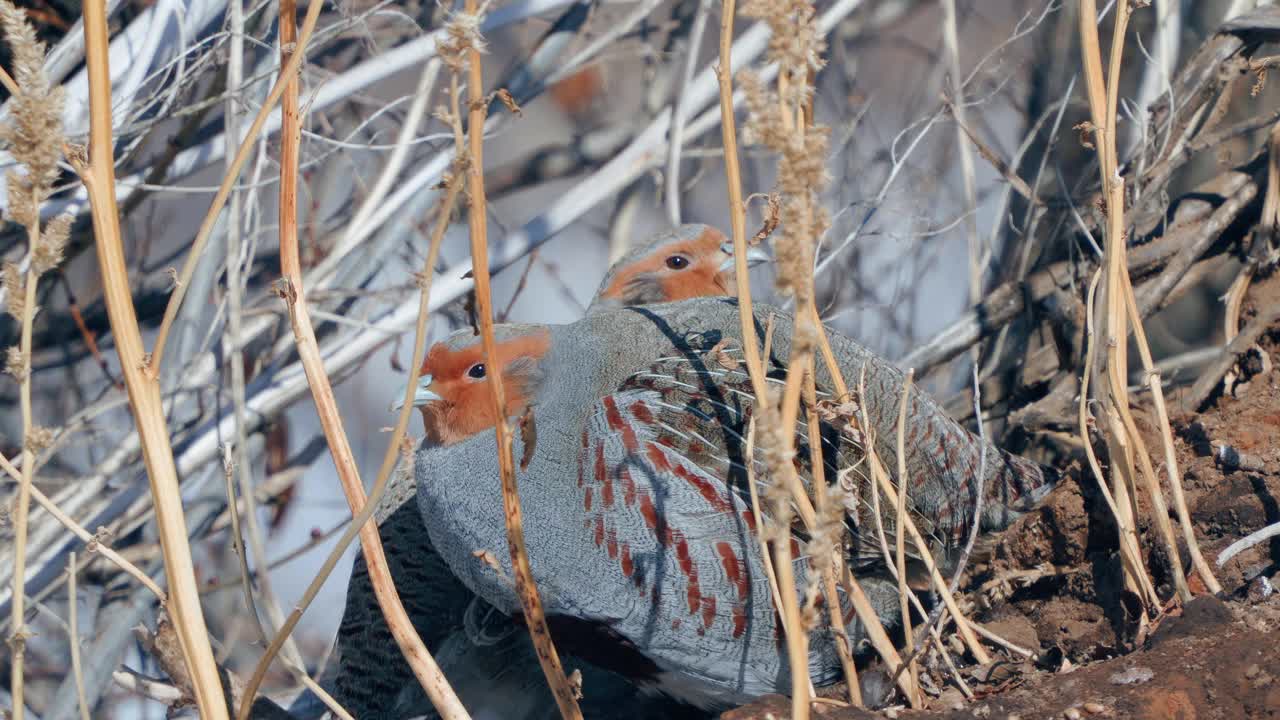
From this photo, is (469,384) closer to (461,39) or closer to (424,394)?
(424,394)

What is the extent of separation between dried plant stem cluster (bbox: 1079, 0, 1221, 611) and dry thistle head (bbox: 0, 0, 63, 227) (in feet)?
4.70

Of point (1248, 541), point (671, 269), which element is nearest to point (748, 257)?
point (671, 269)

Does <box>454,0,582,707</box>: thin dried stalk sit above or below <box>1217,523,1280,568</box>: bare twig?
above

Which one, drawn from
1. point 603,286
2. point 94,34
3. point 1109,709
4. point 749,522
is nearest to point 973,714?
point 1109,709

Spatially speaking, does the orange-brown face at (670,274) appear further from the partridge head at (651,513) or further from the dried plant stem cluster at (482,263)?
the dried plant stem cluster at (482,263)

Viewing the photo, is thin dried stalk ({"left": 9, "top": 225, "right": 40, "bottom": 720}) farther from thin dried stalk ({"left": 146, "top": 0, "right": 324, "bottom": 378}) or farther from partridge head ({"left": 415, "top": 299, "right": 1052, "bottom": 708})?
partridge head ({"left": 415, "top": 299, "right": 1052, "bottom": 708})

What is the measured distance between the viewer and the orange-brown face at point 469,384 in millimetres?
2393

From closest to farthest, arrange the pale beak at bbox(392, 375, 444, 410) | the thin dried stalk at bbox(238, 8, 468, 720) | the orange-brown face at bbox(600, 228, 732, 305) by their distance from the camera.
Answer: the thin dried stalk at bbox(238, 8, 468, 720)
the pale beak at bbox(392, 375, 444, 410)
the orange-brown face at bbox(600, 228, 732, 305)

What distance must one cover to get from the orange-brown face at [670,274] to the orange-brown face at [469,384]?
1155mm

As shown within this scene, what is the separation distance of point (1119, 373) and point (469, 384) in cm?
126

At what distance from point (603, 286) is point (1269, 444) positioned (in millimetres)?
1954

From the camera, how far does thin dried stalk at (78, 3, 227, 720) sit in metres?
1.38

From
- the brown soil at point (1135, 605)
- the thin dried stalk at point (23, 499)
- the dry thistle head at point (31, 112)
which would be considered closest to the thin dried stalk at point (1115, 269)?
the brown soil at point (1135, 605)

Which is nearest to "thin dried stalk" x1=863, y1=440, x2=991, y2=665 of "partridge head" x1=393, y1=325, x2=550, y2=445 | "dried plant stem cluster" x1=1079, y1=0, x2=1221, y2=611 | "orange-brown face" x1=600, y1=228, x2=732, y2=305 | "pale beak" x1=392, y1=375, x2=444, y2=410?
"dried plant stem cluster" x1=1079, y1=0, x2=1221, y2=611
